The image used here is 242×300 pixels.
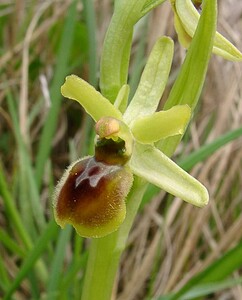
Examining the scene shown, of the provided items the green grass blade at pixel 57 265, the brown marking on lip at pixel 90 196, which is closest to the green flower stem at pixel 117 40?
the brown marking on lip at pixel 90 196

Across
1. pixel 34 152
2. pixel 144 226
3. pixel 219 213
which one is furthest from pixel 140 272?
pixel 34 152

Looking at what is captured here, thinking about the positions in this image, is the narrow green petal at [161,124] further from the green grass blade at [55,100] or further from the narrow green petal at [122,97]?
the green grass blade at [55,100]

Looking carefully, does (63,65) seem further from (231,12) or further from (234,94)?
(231,12)

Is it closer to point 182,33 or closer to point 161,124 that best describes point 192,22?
point 182,33

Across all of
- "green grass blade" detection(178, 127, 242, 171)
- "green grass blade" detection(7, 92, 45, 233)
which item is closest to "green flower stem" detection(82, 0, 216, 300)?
"green grass blade" detection(178, 127, 242, 171)

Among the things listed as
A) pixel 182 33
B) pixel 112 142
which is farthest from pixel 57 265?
pixel 182 33

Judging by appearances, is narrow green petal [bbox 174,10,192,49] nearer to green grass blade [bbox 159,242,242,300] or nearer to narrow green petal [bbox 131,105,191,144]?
narrow green petal [bbox 131,105,191,144]

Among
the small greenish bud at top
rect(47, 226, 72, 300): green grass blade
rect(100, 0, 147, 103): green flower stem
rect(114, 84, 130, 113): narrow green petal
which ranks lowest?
rect(47, 226, 72, 300): green grass blade
